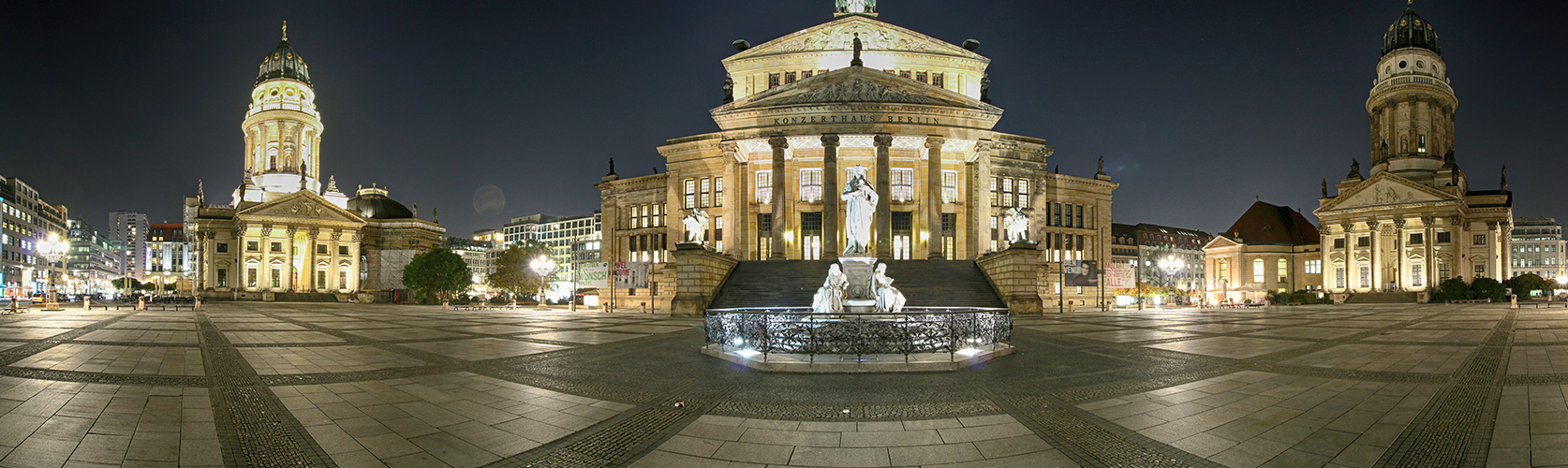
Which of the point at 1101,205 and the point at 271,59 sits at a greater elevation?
the point at 271,59

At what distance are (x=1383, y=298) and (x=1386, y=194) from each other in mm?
9991

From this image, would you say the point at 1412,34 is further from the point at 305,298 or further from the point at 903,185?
the point at 305,298

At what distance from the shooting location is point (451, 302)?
7062 cm

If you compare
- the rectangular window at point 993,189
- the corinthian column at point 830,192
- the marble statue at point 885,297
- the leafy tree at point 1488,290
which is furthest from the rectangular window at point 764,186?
the leafy tree at point 1488,290

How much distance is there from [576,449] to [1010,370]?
776 centimetres

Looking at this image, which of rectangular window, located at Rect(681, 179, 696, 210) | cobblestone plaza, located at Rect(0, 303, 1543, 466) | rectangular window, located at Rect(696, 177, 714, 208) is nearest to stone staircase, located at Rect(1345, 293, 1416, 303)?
rectangular window, located at Rect(696, 177, 714, 208)

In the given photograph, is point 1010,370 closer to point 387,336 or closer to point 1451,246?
point 387,336

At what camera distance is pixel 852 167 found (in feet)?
160

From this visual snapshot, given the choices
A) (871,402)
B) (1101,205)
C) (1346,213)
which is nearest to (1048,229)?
(1101,205)

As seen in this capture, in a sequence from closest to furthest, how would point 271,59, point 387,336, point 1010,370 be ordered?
point 1010,370
point 387,336
point 271,59

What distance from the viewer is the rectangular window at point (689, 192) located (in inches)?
2133

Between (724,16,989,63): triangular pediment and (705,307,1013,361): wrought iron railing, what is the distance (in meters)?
42.7

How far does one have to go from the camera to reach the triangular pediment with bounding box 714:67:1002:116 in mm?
43719

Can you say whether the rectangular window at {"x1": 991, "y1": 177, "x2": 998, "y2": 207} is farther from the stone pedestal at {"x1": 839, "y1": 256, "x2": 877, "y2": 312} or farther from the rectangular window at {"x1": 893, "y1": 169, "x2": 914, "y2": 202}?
the stone pedestal at {"x1": 839, "y1": 256, "x2": 877, "y2": 312}
